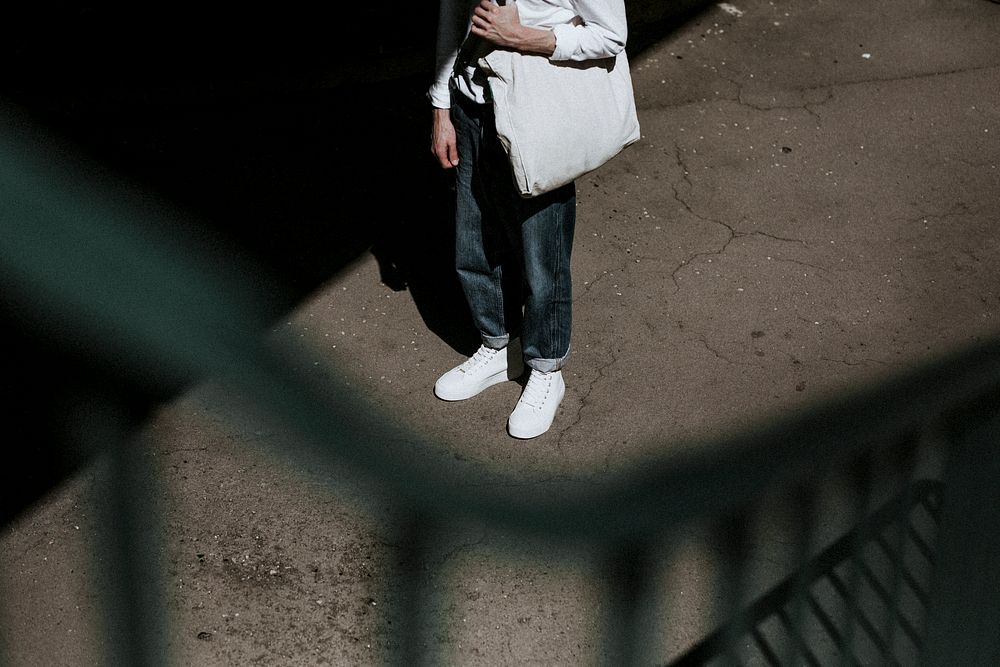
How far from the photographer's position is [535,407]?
12.0 ft

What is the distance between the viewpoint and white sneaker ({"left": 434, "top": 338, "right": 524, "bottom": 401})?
3803 mm

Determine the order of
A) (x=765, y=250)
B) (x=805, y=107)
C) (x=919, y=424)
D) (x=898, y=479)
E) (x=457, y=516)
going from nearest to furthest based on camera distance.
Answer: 1. (x=457, y=516)
2. (x=919, y=424)
3. (x=898, y=479)
4. (x=765, y=250)
5. (x=805, y=107)

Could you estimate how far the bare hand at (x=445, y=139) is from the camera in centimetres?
332

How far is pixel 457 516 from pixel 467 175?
7.83ft

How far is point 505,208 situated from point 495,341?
2.03 ft

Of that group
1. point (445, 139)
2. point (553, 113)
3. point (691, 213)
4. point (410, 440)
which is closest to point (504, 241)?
point (445, 139)

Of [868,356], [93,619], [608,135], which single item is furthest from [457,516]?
[868,356]

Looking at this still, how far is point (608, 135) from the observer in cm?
296

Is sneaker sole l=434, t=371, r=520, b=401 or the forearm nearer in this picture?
the forearm

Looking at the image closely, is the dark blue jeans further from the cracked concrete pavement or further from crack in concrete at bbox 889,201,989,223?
crack in concrete at bbox 889,201,989,223

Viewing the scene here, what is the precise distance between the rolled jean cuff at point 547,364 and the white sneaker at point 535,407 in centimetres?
2

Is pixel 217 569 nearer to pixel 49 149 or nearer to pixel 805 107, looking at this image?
pixel 49 149

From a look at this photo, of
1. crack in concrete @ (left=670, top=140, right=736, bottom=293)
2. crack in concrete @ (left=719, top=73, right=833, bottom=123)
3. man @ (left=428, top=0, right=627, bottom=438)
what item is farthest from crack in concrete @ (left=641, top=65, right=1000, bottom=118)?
man @ (left=428, top=0, right=627, bottom=438)

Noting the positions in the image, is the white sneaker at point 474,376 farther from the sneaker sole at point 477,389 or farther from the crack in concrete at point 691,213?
the crack in concrete at point 691,213
